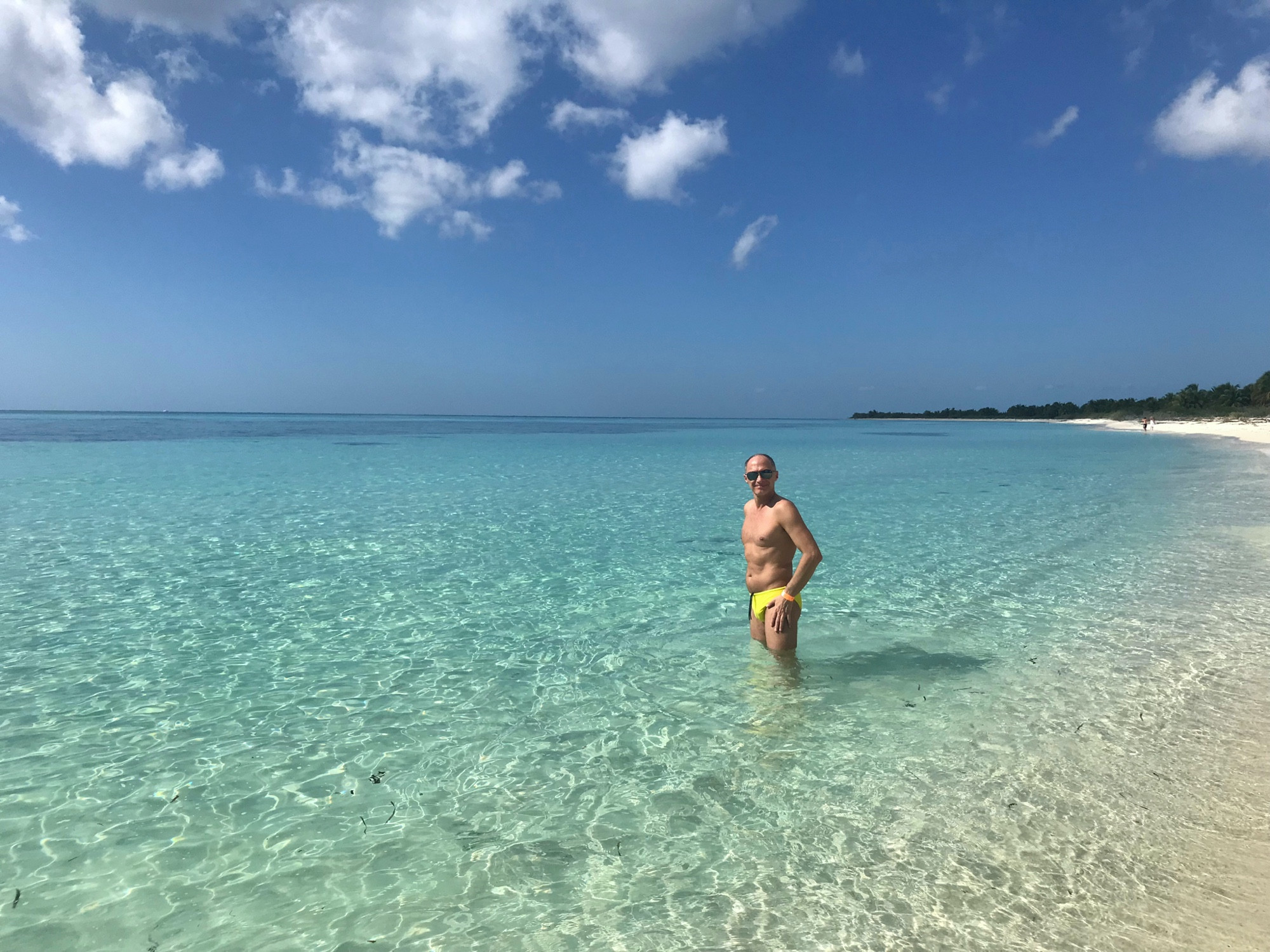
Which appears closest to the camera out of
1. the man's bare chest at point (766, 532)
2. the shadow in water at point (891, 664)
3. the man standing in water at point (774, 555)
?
the man standing in water at point (774, 555)

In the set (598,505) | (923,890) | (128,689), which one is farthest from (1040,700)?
(598,505)

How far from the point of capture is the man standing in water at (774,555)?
542 cm

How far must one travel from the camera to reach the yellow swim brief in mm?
Answer: 5857

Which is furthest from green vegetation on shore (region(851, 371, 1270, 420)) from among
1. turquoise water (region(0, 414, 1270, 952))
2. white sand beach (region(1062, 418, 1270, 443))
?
turquoise water (region(0, 414, 1270, 952))

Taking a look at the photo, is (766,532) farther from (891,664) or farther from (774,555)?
(891,664)

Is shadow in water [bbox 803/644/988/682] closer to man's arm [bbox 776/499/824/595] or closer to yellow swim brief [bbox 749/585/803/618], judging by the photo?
yellow swim brief [bbox 749/585/803/618]

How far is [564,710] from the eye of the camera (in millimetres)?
5457

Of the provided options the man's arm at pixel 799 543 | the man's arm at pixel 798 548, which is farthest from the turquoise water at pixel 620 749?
the man's arm at pixel 799 543

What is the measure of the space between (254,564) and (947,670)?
9215mm

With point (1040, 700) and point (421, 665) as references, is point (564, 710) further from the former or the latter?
point (1040, 700)

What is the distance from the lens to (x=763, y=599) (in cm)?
599

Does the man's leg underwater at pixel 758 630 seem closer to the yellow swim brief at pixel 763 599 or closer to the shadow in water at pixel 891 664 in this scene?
the yellow swim brief at pixel 763 599

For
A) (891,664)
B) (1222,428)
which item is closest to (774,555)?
(891,664)

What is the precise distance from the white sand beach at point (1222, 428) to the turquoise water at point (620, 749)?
1919 inches
